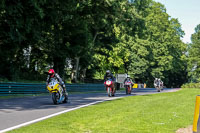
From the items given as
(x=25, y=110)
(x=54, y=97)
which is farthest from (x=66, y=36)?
(x=25, y=110)

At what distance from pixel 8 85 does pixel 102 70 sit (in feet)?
110

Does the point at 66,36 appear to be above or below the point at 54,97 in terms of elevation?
above

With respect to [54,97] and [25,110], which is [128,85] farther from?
[25,110]

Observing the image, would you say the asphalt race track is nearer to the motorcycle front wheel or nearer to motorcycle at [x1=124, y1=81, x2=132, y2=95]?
the motorcycle front wheel

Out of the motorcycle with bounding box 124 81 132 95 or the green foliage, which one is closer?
the green foliage

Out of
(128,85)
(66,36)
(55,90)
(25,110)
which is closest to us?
(25,110)

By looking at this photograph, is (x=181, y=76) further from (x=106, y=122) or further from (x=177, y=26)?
(x=106, y=122)

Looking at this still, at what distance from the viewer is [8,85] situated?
2319 centimetres

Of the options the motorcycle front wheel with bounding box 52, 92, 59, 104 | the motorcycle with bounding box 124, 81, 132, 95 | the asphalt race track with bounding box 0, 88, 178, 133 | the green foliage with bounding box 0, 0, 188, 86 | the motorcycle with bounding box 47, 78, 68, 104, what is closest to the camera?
the asphalt race track with bounding box 0, 88, 178, 133

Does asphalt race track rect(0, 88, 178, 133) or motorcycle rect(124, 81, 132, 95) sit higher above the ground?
motorcycle rect(124, 81, 132, 95)

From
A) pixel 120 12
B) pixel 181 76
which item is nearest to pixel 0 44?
pixel 120 12

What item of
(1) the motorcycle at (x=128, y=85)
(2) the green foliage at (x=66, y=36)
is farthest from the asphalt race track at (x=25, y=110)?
(1) the motorcycle at (x=128, y=85)

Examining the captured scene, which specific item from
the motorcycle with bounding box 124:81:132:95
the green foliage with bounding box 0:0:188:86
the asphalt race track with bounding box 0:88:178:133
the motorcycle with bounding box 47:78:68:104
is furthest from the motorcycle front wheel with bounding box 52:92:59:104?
the motorcycle with bounding box 124:81:132:95

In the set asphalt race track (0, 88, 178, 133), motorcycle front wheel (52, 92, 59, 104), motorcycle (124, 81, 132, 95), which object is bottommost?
asphalt race track (0, 88, 178, 133)
